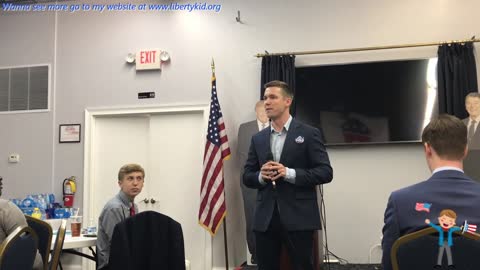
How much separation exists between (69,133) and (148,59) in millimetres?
1412

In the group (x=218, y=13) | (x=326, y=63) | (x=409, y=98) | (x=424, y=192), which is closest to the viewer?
(x=424, y=192)

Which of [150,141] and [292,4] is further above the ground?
[292,4]

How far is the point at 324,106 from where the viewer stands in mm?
5285

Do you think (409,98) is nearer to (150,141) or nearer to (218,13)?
(218,13)

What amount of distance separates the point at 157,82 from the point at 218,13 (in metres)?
1.15

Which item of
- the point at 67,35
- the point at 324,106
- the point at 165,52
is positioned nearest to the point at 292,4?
the point at 324,106

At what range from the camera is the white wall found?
205 inches

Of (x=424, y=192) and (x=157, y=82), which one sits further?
(x=157, y=82)

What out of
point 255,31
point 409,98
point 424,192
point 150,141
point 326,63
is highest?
point 255,31

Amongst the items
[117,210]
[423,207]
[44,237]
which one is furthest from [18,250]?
[423,207]

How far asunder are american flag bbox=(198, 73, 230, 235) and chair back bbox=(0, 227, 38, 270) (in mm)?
3019

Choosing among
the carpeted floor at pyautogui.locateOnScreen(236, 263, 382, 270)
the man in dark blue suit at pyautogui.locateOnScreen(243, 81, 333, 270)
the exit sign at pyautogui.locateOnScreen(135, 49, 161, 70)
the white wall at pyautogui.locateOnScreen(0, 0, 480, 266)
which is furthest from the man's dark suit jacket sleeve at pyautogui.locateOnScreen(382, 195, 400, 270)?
the exit sign at pyautogui.locateOnScreen(135, 49, 161, 70)

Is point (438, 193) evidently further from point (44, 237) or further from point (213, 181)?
point (213, 181)

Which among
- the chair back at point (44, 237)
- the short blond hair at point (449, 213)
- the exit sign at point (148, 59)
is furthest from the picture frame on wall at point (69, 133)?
the short blond hair at point (449, 213)
